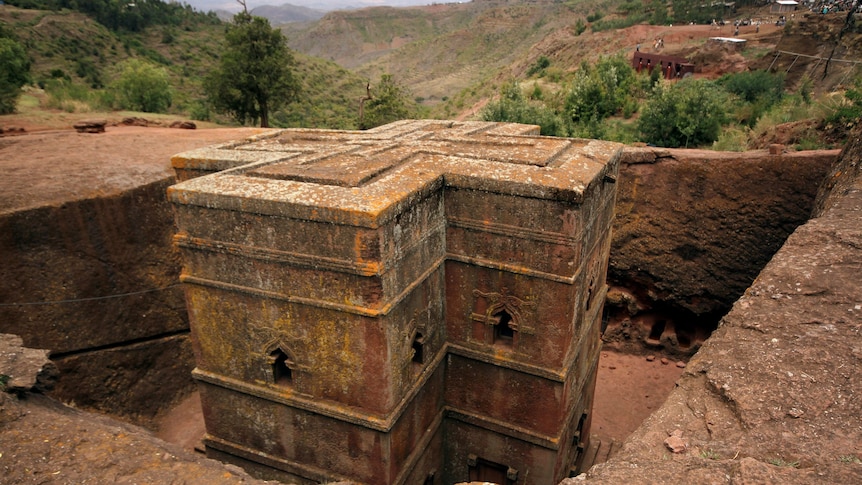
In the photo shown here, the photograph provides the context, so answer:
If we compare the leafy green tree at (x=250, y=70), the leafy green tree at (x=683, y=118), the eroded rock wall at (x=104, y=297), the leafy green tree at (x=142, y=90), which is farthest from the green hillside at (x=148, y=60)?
the leafy green tree at (x=683, y=118)

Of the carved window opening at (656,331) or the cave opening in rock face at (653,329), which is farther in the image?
the carved window opening at (656,331)

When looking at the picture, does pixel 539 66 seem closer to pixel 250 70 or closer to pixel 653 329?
pixel 250 70

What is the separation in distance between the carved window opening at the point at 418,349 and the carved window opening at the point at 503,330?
1.05m

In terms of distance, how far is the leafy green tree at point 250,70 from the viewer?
20953 millimetres

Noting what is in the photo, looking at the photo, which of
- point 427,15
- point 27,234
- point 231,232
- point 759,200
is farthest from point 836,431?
point 427,15

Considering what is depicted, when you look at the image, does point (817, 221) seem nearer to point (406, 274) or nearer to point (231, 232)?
point (406, 274)

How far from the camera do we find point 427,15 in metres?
105

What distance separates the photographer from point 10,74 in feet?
59.8

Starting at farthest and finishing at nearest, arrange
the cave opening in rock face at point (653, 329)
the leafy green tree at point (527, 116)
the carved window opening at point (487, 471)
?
A: the leafy green tree at point (527, 116) → the cave opening in rock face at point (653, 329) → the carved window opening at point (487, 471)

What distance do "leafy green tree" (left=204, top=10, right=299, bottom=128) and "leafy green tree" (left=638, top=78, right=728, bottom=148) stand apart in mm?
13916

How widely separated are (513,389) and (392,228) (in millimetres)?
3142

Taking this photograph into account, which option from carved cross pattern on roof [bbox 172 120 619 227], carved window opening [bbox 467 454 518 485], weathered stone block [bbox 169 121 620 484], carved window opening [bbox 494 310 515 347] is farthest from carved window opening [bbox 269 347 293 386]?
carved window opening [bbox 467 454 518 485]

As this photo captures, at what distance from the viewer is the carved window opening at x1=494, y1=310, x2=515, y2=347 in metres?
7.18

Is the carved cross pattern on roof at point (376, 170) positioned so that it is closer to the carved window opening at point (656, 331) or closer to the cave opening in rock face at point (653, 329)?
the cave opening in rock face at point (653, 329)
